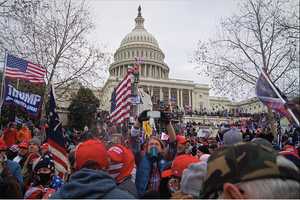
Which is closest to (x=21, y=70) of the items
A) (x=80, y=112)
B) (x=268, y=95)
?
(x=268, y=95)

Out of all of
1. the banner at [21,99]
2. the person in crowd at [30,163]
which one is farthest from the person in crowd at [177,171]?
the banner at [21,99]

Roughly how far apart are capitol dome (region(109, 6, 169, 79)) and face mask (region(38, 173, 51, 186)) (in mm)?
76747

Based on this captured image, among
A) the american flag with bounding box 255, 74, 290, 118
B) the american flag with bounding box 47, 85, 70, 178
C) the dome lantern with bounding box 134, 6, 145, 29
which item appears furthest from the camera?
the dome lantern with bounding box 134, 6, 145, 29

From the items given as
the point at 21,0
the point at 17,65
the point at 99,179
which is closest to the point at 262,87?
the point at 99,179

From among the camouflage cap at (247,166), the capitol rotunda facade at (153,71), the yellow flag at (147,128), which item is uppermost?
the capitol rotunda facade at (153,71)

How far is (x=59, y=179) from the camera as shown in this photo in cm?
458

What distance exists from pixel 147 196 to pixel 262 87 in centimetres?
123

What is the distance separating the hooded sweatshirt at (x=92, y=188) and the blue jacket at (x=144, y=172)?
2.21 m

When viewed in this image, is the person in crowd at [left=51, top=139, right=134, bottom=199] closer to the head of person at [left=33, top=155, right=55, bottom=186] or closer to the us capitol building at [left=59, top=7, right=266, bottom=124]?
the head of person at [left=33, top=155, right=55, bottom=186]

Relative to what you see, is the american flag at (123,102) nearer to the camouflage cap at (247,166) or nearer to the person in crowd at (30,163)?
the person in crowd at (30,163)

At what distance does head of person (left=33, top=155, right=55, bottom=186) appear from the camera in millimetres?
4330

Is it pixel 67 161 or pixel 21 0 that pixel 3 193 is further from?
pixel 21 0

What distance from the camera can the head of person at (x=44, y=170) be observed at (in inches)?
170

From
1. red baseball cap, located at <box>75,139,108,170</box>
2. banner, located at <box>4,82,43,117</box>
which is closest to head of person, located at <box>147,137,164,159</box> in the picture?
red baseball cap, located at <box>75,139,108,170</box>
